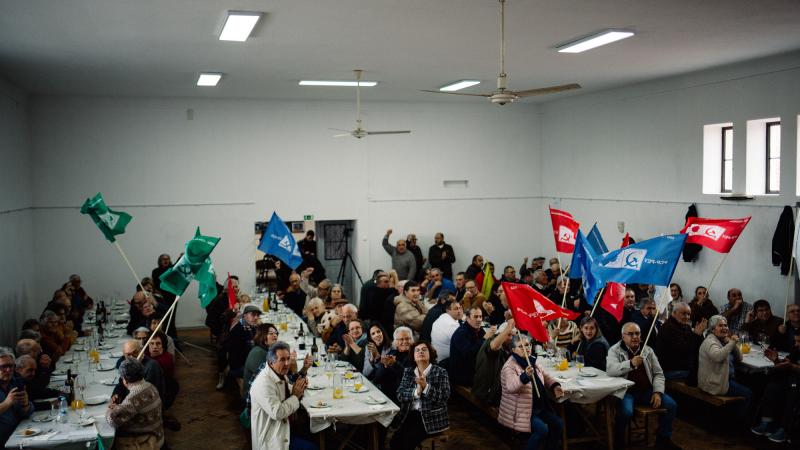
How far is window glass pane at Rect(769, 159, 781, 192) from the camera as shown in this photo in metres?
12.5

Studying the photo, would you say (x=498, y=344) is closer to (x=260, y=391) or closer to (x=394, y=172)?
(x=260, y=391)

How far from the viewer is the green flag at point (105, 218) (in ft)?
36.3

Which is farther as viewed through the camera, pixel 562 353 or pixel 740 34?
pixel 740 34

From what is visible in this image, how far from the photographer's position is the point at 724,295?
523 inches

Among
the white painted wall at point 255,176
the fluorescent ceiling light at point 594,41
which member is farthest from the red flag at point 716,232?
the white painted wall at point 255,176

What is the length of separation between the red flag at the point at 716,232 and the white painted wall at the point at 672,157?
123 inches

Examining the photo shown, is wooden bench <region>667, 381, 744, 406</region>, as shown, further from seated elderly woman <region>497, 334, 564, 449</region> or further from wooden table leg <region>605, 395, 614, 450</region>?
seated elderly woman <region>497, 334, 564, 449</region>

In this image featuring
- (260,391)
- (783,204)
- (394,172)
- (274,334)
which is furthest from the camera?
(394,172)

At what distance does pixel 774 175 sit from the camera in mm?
12602

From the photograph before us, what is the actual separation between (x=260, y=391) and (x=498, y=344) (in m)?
2.77

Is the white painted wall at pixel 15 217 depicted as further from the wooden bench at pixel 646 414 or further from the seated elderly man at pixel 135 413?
the wooden bench at pixel 646 414

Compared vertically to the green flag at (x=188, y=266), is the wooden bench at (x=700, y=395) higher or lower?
lower

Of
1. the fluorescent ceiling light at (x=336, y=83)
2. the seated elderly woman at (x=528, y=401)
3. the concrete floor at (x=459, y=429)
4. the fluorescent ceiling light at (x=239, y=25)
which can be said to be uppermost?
the fluorescent ceiling light at (x=336, y=83)

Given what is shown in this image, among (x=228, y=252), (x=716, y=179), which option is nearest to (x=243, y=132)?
(x=228, y=252)
